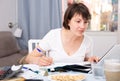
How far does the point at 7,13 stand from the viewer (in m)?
3.91

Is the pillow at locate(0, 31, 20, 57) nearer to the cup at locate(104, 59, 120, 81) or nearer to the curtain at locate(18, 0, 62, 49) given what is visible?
the curtain at locate(18, 0, 62, 49)

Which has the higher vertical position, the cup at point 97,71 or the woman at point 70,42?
the woman at point 70,42

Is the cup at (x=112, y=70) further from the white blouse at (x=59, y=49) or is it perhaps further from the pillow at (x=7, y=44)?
the pillow at (x=7, y=44)

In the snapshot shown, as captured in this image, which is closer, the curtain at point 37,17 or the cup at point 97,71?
the cup at point 97,71

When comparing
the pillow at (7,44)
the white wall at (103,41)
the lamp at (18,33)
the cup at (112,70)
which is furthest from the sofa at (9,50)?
the cup at (112,70)

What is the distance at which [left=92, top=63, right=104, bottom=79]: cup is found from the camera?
145cm

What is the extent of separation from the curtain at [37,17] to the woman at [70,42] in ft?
5.23

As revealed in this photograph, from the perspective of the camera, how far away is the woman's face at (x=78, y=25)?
1972 mm

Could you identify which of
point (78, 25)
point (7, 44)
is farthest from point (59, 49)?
point (7, 44)

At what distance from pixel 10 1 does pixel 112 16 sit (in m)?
1.67

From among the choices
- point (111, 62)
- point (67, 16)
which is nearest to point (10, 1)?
point (67, 16)

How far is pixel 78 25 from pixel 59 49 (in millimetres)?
260

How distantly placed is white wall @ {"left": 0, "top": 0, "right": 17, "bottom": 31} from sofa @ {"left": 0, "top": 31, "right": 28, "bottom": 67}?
0.39m

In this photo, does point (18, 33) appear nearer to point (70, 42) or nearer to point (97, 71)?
point (70, 42)
